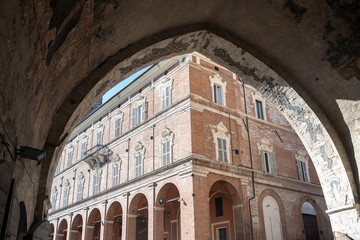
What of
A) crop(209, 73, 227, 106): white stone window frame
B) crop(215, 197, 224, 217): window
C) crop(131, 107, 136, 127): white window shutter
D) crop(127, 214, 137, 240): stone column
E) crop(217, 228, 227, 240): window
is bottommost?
crop(217, 228, 227, 240): window

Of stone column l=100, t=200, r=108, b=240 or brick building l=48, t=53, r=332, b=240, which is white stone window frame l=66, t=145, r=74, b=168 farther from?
stone column l=100, t=200, r=108, b=240

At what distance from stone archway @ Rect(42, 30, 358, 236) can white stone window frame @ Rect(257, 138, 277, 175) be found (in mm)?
13979

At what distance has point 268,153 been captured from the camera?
2155 cm

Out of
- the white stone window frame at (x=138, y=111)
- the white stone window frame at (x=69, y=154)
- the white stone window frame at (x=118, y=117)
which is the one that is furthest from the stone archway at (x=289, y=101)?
the white stone window frame at (x=69, y=154)

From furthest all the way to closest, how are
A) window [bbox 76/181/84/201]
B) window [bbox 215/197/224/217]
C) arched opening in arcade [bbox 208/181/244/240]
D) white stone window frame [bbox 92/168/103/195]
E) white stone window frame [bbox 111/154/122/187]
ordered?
window [bbox 76/181/84/201] → white stone window frame [bbox 92/168/103/195] → white stone window frame [bbox 111/154/122/187] → window [bbox 215/197/224/217] → arched opening in arcade [bbox 208/181/244/240]

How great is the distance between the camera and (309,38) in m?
6.12

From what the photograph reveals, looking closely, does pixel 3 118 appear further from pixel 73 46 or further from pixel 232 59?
pixel 232 59

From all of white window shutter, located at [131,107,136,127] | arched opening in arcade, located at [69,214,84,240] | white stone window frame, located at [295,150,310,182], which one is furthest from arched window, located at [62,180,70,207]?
white stone window frame, located at [295,150,310,182]

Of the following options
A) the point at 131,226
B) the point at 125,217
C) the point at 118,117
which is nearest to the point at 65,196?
the point at 118,117

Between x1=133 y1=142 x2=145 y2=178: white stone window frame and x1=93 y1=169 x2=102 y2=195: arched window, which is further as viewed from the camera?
x1=93 y1=169 x2=102 y2=195: arched window

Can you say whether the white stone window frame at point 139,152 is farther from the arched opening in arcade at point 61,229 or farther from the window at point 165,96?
the arched opening in arcade at point 61,229

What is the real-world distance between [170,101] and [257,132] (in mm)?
6049

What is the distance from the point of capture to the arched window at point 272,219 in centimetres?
1889

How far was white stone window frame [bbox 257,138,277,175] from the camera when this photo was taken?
20.9 m
